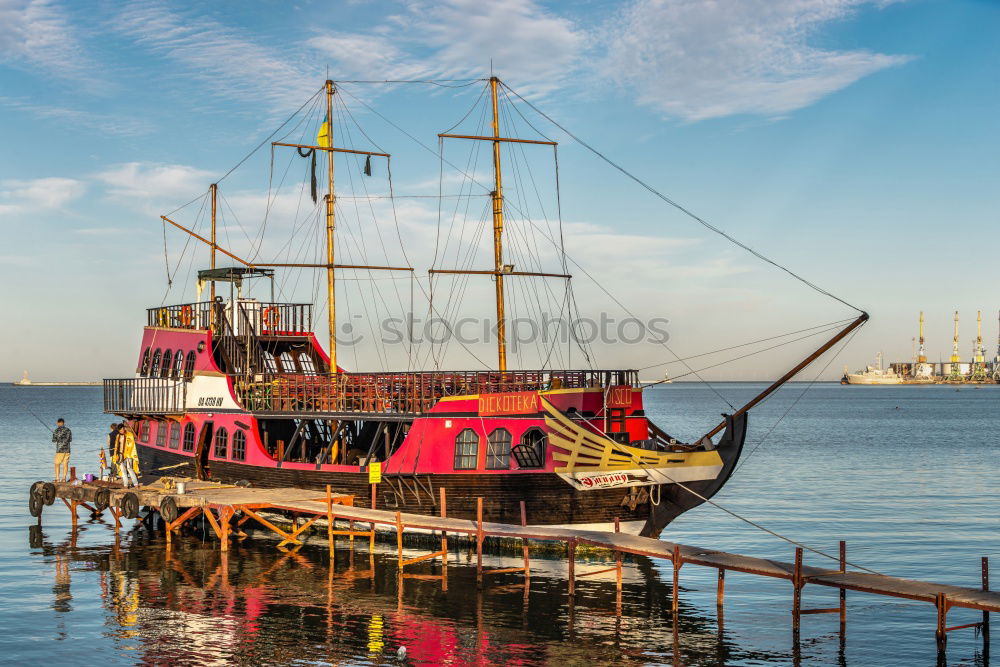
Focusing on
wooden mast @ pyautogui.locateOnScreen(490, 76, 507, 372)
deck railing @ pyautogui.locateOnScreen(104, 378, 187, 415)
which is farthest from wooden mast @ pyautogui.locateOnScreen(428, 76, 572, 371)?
deck railing @ pyautogui.locateOnScreen(104, 378, 187, 415)

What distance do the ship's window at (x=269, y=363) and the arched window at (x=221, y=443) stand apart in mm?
3280

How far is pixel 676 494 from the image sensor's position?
2720 cm

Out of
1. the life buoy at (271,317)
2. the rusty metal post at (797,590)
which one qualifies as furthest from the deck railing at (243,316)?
the rusty metal post at (797,590)

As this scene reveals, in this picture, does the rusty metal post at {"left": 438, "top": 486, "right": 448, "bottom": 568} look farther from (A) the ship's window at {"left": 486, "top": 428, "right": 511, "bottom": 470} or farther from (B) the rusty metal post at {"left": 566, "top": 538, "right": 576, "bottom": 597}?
(B) the rusty metal post at {"left": 566, "top": 538, "right": 576, "bottom": 597}

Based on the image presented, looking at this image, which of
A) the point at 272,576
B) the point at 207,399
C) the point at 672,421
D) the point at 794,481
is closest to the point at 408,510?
the point at 272,576

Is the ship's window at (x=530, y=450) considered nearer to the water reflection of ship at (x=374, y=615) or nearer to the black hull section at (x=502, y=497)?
the black hull section at (x=502, y=497)

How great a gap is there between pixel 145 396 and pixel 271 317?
5324 mm

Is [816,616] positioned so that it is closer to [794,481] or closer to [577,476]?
[577,476]

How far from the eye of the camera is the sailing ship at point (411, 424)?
87.7 feet

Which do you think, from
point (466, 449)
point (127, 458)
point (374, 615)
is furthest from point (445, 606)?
point (127, 458)

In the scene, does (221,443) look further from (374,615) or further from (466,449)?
(374,615)

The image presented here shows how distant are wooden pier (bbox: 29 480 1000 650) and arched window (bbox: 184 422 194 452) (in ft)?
7.29

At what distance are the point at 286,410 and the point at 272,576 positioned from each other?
19.8 ft

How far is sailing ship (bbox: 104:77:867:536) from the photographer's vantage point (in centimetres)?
2672
